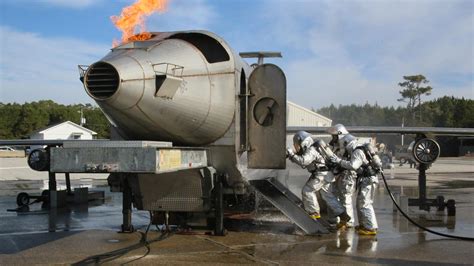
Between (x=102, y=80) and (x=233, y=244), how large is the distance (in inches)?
126

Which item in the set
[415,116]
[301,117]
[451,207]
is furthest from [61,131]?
[451,207]

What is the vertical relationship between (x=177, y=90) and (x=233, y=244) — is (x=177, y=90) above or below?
above

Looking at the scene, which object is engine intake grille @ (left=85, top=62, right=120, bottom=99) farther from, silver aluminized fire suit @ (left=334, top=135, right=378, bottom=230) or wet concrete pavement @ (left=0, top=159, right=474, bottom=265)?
silver aluminized fire suit @ (left=334, top=135, right=378, bottom=230)

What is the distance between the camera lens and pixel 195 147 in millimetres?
7348

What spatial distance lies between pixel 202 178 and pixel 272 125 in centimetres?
131

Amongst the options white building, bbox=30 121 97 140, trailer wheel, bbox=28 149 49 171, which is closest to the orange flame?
trailer wheel, bbox=28 149 49 171

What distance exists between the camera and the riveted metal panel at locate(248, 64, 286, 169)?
25.0ft

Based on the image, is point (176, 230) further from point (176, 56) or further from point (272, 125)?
point (176, 56)

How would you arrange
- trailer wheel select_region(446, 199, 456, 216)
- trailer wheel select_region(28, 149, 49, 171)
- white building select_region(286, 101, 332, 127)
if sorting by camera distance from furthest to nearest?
white building select_region(286, 101, 332, 127) < trailer wheel select_region(28, 149, 49, 171) < trailer wheel select_region(446, 199, 456, 216)

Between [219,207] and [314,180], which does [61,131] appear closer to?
[314,180]

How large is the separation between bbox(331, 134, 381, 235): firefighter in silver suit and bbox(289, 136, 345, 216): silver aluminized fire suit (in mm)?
317

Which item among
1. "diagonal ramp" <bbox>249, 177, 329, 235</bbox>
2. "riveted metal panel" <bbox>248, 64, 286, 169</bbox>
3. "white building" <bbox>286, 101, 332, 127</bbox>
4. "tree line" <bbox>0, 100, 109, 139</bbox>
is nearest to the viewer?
"riveted metal panel" <bbox>248, 64, 286, 169</bbox>

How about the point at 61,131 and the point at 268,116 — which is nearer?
the point at 268,116

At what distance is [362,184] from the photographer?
876 cm
